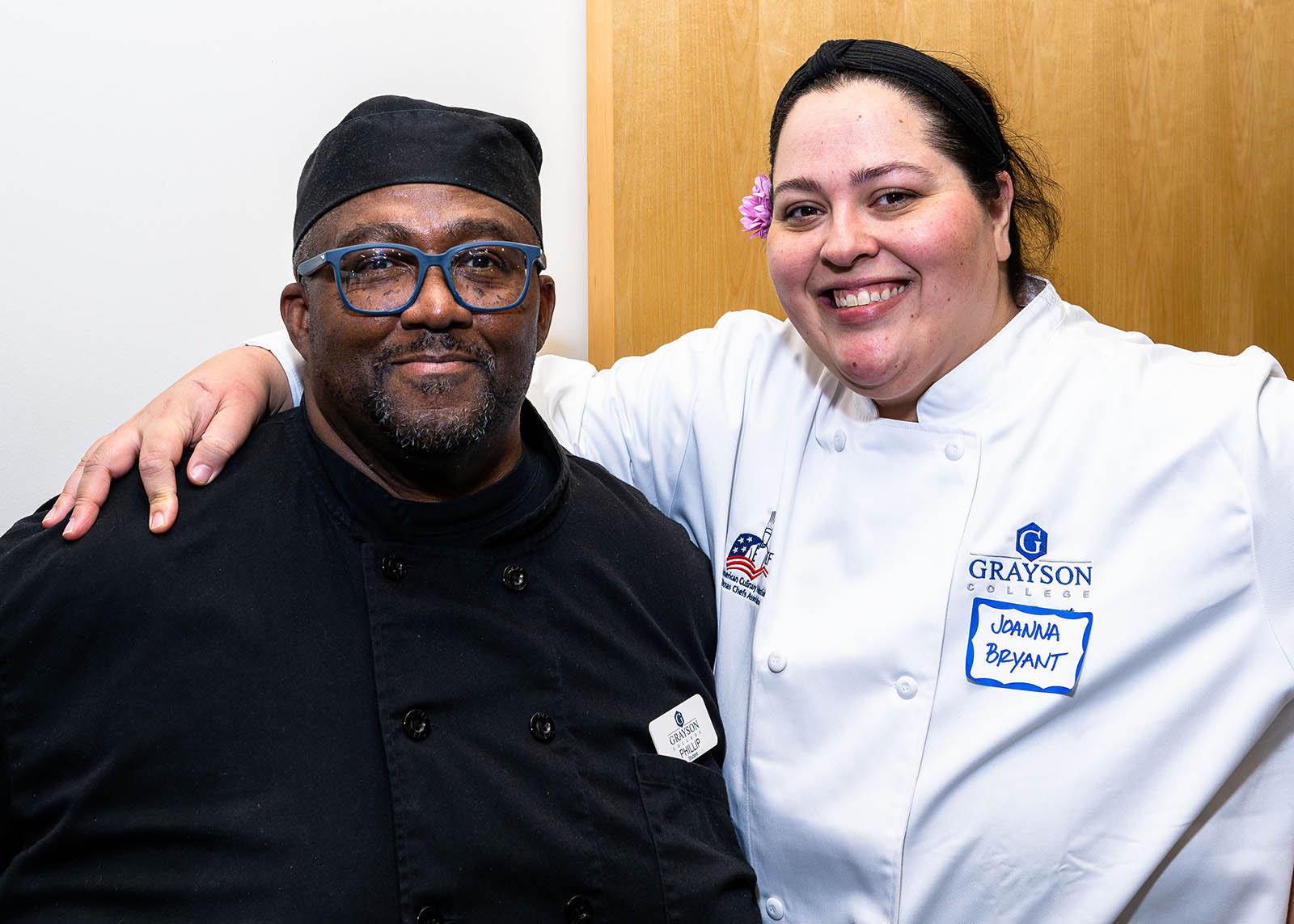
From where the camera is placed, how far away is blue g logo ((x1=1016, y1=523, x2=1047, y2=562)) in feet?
4.59

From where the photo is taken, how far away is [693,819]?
4.62 ft

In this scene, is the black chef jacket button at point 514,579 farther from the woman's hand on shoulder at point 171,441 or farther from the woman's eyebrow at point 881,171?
the woman's eyebrow at point 881,171

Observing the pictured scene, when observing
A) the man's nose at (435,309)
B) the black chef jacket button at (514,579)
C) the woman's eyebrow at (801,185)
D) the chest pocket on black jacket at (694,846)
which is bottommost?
the chest pocket on black jacket at (694,846)

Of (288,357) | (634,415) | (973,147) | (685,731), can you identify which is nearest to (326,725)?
(685,731)

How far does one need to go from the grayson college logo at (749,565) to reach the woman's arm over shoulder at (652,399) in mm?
195

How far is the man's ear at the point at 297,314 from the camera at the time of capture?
141cm

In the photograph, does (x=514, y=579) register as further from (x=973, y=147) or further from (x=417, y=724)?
(x=973, y=147)

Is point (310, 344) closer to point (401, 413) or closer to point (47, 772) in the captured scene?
point (401, 413)

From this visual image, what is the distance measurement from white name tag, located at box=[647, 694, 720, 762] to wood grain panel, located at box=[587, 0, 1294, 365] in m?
0.81

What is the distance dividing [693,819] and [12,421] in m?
1.11

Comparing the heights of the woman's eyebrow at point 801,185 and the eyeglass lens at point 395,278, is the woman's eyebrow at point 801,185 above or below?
above

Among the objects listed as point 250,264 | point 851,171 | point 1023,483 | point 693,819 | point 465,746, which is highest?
point 851,171

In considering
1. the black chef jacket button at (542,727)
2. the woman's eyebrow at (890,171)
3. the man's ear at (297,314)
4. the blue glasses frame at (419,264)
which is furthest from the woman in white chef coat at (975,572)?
the black chef jacket button at (542,727)

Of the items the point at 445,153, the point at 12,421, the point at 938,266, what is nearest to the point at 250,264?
the point at 12,421
